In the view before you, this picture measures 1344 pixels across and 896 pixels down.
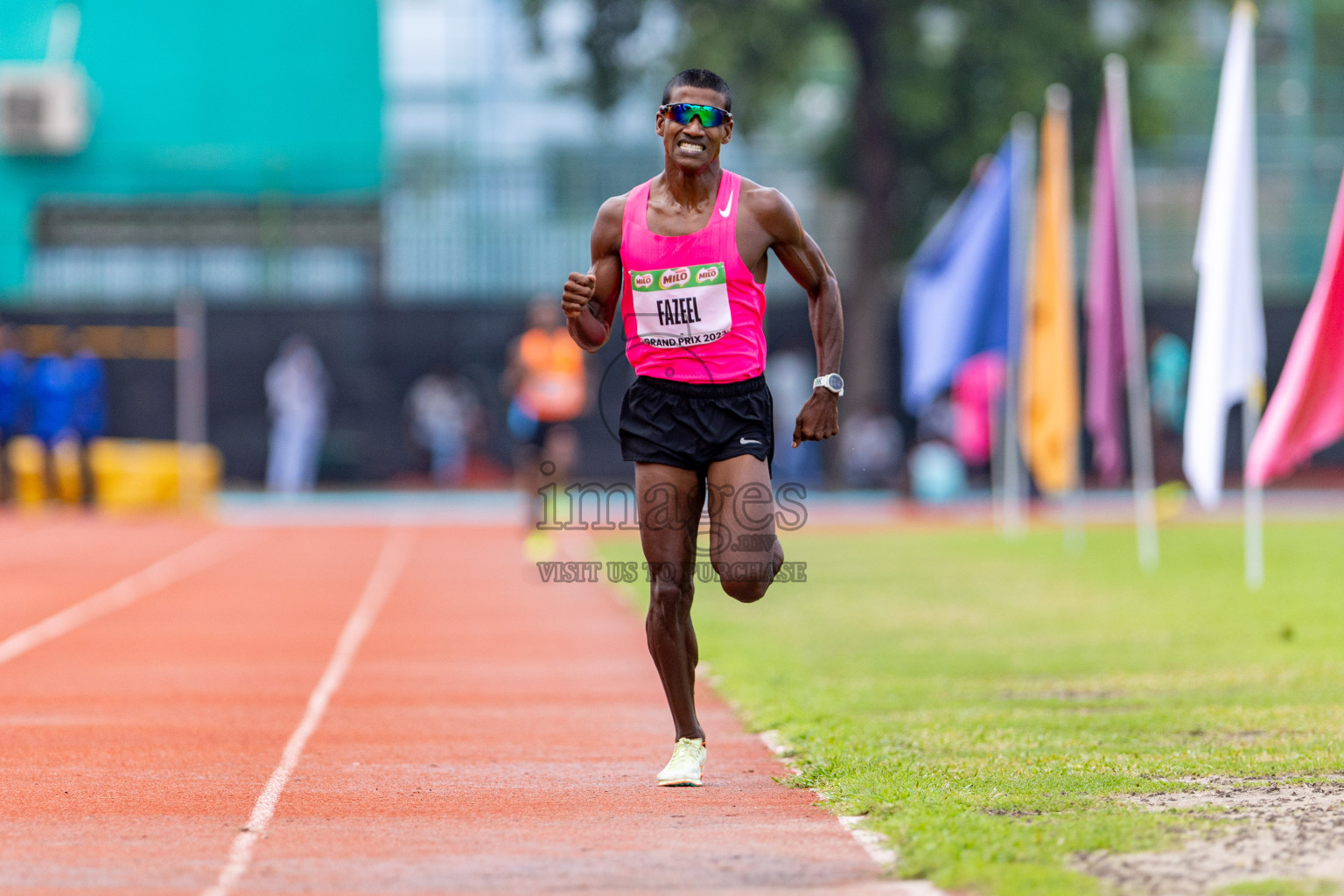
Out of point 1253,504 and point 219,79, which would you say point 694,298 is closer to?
point 1253,504

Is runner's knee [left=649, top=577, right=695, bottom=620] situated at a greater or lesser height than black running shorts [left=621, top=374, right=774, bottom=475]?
lesser

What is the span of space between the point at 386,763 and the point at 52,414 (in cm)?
1936

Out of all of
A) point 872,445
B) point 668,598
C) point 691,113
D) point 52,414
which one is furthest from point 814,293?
point 872,445

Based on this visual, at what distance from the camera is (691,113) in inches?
258

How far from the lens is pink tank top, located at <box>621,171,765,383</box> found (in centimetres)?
658

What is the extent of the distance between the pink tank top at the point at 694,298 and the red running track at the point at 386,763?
141cm

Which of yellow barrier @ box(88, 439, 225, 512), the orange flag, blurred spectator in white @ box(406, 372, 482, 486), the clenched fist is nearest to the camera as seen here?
the clenched fist

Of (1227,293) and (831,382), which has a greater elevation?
(1227,293)

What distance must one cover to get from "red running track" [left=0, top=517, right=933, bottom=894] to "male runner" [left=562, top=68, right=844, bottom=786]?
27.0 inches

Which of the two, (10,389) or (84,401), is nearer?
(84,401)

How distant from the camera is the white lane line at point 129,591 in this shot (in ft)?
38.1

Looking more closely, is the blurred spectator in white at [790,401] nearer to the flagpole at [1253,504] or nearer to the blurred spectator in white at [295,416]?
the blurred spectator in white at [295,416]

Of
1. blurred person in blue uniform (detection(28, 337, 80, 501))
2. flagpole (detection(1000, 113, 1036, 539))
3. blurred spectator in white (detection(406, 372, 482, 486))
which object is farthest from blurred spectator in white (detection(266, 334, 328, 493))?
flagpole (detection(1000, 113, 1036, 539))

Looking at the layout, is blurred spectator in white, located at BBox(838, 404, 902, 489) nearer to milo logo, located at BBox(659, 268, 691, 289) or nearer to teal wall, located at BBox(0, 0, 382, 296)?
teal wall, located at BBox(0, 0, 382, 296)
